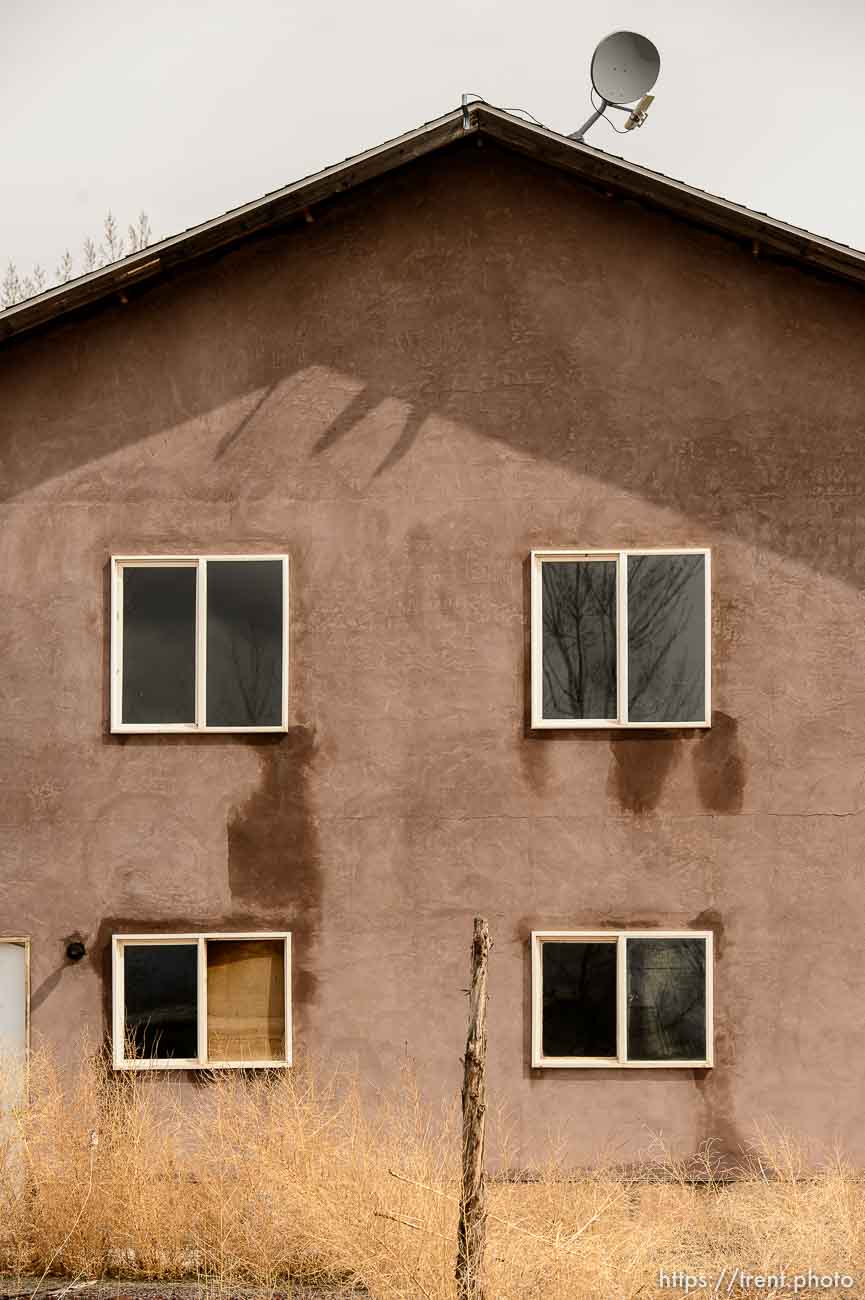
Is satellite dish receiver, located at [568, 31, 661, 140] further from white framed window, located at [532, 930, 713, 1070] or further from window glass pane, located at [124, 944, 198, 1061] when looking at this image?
window glass pane, located at [124, 944, 198, 1061]

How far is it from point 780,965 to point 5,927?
6.55 meters

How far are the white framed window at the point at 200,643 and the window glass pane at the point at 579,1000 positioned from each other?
10.4ft

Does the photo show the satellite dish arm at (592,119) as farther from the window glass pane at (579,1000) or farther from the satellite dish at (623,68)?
the window glass pane at (579,1000)

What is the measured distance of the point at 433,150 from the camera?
11.5 m

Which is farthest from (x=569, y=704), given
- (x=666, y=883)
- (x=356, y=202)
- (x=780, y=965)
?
(x=356, y=202)

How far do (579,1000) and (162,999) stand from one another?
353 cm

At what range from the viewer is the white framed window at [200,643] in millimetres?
11469

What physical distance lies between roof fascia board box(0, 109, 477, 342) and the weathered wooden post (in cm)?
641

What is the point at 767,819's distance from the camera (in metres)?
11.3

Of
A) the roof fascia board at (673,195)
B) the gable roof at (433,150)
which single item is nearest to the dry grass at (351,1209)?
the gable roof at (433,150)

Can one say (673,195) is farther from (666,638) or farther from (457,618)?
(457,618)

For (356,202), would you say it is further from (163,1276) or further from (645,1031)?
(163,1276)

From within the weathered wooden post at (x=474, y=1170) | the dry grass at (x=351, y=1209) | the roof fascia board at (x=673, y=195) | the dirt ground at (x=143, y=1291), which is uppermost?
the roof fascia board at (x=673, y=195)

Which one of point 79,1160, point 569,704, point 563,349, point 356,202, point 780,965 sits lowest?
point 79,1160
